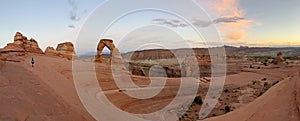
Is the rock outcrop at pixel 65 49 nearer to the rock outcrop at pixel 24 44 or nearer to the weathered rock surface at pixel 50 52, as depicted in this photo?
the weathered rock surface at pixel 50 52

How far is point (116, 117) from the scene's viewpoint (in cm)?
1227

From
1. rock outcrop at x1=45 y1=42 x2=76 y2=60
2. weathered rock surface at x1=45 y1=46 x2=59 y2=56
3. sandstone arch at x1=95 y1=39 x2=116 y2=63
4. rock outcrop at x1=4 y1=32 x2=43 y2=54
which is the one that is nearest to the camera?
rock outcrop at x1=4 y1=32 x2=43 y2=54

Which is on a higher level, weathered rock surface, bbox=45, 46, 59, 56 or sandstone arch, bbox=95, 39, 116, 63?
sandstone arch, bbox=95, 39, 116, 63

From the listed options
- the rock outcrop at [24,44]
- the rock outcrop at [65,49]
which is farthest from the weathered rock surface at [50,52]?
the rock outcrop at [24,44]

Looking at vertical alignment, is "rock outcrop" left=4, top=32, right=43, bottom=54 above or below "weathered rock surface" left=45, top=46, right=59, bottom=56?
above

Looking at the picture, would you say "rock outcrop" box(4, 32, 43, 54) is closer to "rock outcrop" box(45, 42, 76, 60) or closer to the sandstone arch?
"rock outcrop" box(45, 42, 76, 60)

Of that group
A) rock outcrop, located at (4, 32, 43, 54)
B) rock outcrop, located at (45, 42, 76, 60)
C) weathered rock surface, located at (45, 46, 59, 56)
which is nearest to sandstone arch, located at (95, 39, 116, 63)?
rock outcrop, located at (45, 42, 76, 60)

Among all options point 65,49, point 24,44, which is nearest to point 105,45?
point 65,49

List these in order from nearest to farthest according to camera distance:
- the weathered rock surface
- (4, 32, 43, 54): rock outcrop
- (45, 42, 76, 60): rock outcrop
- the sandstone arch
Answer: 1. (4, 32, 43, 54): rock outcrop
2. the sandstone arch
3. the weathered rock surface
4. (45, 42, 76, 60): rock outcrop

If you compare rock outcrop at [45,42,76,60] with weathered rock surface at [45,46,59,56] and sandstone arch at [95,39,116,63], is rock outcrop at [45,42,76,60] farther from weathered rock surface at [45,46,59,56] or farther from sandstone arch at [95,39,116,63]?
sandstone arch at [95,39,116,63]

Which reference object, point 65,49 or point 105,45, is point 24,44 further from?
point 105,45

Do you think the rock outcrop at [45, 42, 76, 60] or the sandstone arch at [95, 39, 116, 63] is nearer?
the sandstone arch at [95, 39, 116, 63]

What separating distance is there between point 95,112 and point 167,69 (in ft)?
107

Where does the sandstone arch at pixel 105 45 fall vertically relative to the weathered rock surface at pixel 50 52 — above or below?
above
